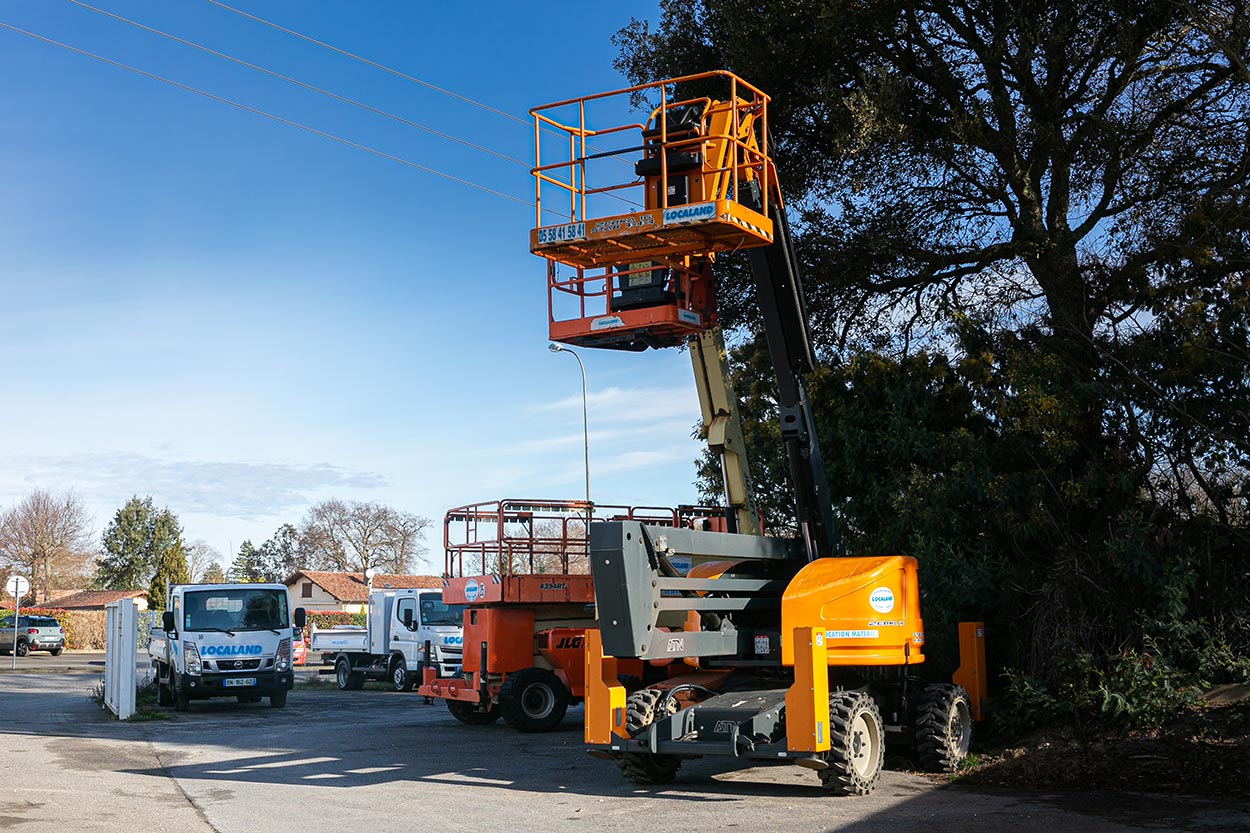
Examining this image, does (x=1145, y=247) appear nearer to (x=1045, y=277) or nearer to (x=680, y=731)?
(x=1045, y=277)

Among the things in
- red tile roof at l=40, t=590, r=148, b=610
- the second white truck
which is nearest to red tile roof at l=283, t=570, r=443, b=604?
red tile roof at l=40, t=590, r=148, b=610

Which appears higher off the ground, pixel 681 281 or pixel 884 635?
pixel 681 281

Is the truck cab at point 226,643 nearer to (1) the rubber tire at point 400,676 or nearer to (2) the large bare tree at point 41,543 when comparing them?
(1) the rubber tire at point 400,676

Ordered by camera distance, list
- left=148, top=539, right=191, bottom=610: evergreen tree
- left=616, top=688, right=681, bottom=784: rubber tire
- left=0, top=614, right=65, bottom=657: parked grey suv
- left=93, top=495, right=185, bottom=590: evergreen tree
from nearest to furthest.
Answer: left=616, top=688, right=681, bottom=784: rubber tire
left=0, top=614, right=65, bottom=657: parked grey suv
left=148, top=539, right=191, bottom=610: evergreen tree
left=93, top=495, right=185, bottom=590: evergreen tree

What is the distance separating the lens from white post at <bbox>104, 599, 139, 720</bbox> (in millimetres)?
18922

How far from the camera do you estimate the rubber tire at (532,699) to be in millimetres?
17188

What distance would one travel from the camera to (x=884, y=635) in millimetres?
11164

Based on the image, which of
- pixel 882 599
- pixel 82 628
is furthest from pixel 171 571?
pixel 882 599

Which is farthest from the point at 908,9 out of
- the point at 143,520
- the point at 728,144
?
the point at 143,520

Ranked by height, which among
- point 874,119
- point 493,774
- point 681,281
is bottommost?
point 493,774

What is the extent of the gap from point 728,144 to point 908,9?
568cm

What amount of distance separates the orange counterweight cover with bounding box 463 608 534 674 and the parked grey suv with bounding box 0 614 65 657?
36.9 meters

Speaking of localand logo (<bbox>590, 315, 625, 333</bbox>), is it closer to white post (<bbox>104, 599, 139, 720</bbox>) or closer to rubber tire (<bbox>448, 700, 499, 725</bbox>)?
rubber tire (<bbox>448, 700, 499, 725</bbox>)

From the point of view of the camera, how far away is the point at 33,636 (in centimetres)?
4859
